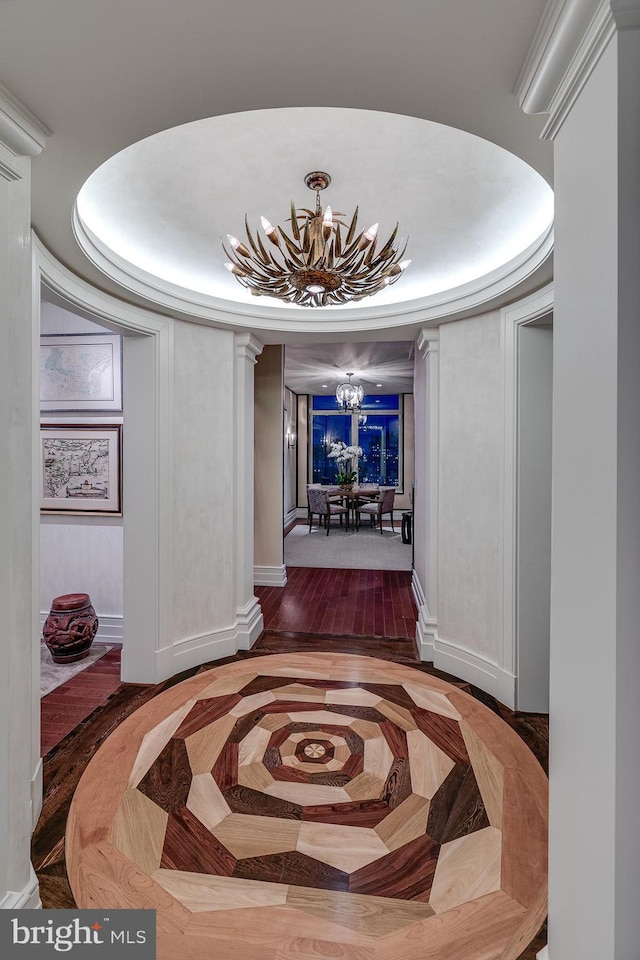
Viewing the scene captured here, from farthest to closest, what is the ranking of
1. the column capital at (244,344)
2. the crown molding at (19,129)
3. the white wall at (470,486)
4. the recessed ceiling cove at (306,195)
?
the column capital at (244,344) → the white wall at (470,486) → the recessed ceiling cove at (306,195) → the crown molding at (19,129)

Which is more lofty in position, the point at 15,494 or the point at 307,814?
the point at 15,494

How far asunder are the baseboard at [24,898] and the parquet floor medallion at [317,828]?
0.21 metres

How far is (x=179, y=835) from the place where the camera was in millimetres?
1902

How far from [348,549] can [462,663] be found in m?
4.33

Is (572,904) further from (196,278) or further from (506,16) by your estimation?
(196,278)

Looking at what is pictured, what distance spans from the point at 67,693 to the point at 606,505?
3.44 metres

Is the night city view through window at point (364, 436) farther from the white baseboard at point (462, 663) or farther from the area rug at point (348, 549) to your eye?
the white baseboard at point (462, 663)

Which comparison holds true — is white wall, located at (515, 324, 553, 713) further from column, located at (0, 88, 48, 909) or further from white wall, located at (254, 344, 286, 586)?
white wall, located at (254, 344, 286, 586)

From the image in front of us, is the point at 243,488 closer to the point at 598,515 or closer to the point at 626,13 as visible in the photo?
the point at 598,515

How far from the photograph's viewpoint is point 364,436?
1181 centimetres

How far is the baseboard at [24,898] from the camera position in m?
1.36

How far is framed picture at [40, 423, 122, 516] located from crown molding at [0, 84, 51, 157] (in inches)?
105

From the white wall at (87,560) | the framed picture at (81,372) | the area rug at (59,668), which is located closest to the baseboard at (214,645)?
the area rug at (59,668)

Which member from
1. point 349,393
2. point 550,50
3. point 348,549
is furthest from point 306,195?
point 349,393
